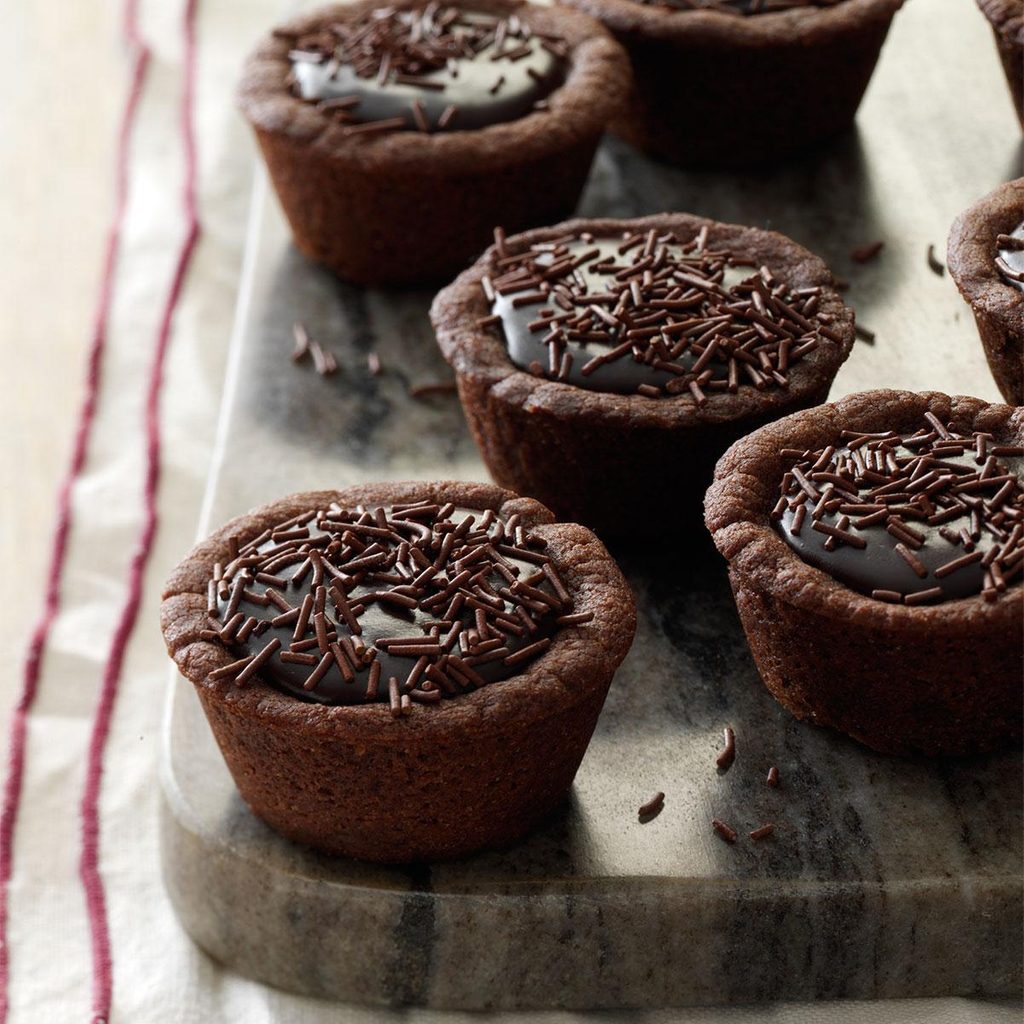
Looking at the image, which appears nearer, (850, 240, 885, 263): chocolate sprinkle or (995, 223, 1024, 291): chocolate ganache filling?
(995, 223, 1024, 291): chocolate ganache filling

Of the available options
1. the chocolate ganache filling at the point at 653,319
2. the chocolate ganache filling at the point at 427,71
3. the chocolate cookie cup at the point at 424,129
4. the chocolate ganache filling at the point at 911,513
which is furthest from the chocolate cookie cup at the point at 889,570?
the chocolate ganache filling at the point at 427,71

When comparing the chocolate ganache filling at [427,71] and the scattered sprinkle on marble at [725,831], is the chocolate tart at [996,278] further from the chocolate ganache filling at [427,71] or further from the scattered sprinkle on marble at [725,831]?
the chocolate ganache filling at [427,71]

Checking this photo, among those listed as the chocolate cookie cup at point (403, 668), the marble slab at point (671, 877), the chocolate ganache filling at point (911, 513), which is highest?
the chocolate ganache filling at point (911, 513)

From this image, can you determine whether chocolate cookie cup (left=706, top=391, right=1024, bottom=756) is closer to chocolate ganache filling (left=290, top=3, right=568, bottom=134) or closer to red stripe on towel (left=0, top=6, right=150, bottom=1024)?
chocolate ganache filling (left=290, top=3, right=568, bottom=134)

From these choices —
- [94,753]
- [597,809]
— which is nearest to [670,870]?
[597,809]

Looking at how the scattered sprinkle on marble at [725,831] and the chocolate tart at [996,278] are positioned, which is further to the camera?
the chocolate tart at [996,278]

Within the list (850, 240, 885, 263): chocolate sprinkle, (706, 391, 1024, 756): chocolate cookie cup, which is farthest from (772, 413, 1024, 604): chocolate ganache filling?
(850, 240, 885, 263): chocolate sprinkle

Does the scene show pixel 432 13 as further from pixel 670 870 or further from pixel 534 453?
pixel 670 870
